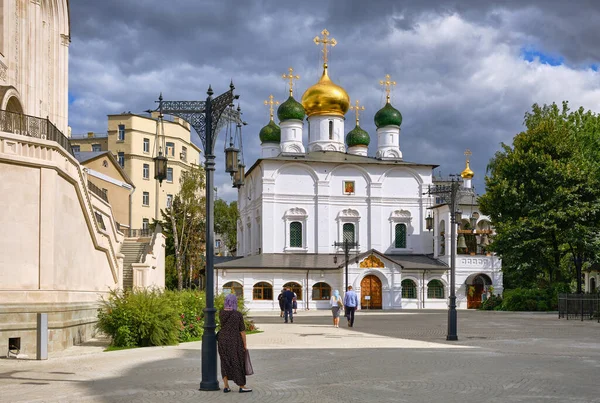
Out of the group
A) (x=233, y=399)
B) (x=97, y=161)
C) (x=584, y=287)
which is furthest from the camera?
(x=584, y=287)

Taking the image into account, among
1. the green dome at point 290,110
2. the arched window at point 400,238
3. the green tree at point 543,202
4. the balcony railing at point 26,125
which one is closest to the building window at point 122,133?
the green dome at point 290,110

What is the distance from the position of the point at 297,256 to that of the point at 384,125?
1449cm

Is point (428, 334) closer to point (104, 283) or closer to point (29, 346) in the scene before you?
point (104, 283)

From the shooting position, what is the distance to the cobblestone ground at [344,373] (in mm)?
10406

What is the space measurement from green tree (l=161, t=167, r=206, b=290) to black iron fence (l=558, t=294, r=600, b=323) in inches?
1065

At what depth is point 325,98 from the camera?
193ft

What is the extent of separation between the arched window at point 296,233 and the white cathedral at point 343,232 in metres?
0.07

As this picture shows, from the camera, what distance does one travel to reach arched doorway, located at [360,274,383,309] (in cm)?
5109

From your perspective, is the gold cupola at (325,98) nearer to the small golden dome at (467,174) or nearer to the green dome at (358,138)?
the green dome at (358,138)

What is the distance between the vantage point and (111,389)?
36.4ft

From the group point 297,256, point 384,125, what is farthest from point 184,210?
point 384,125

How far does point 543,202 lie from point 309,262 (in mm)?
17552

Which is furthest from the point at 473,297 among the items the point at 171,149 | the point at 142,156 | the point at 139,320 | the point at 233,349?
the point at 233,349

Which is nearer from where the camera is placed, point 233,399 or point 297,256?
point 233,399
